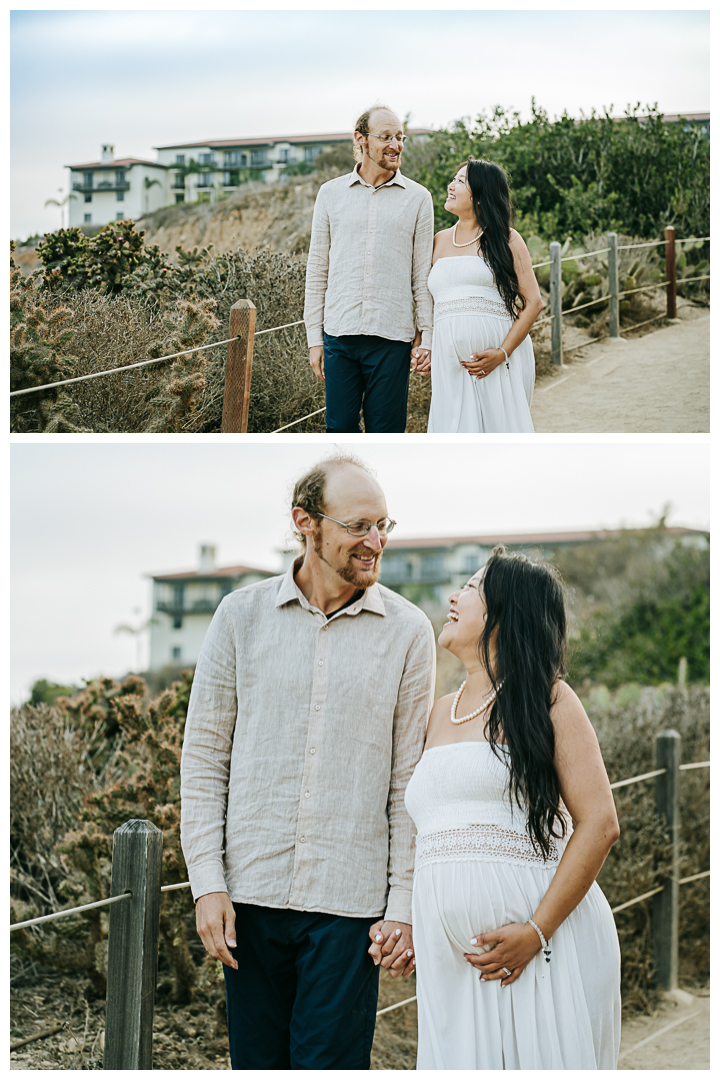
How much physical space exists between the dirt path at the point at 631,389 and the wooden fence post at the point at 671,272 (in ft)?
2.15

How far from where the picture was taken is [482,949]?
91.8 inches

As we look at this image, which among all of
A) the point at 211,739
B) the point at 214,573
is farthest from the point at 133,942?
the point at 214,573

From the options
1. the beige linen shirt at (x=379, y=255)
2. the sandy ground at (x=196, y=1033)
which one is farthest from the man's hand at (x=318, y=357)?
the sandy ground at (x=196, y=1033)

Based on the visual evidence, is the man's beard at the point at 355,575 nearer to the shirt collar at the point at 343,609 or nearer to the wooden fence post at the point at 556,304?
the shirt collar at the point at 343,609

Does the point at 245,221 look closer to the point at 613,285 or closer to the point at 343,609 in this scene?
the point at 613,285

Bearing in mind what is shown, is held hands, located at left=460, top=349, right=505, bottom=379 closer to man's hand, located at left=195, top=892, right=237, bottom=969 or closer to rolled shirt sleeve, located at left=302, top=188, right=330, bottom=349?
rolled shirt sleeve, located at left=302, top=188, right=330, bottom=349

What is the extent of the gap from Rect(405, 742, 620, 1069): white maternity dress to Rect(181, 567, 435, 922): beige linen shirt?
199 millimetres

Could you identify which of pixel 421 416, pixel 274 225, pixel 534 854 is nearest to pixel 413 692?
pixel 534 854

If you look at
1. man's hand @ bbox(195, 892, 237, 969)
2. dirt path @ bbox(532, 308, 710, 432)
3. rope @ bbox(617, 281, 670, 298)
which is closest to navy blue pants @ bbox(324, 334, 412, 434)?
man's hand @ bbox(195, 892, 237, 969)

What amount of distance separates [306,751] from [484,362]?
1.60 meters

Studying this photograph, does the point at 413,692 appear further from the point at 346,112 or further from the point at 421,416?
the point at 346,112

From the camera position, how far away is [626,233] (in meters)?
9.62

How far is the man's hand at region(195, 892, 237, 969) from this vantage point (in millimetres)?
2508

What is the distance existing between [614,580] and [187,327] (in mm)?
8123
